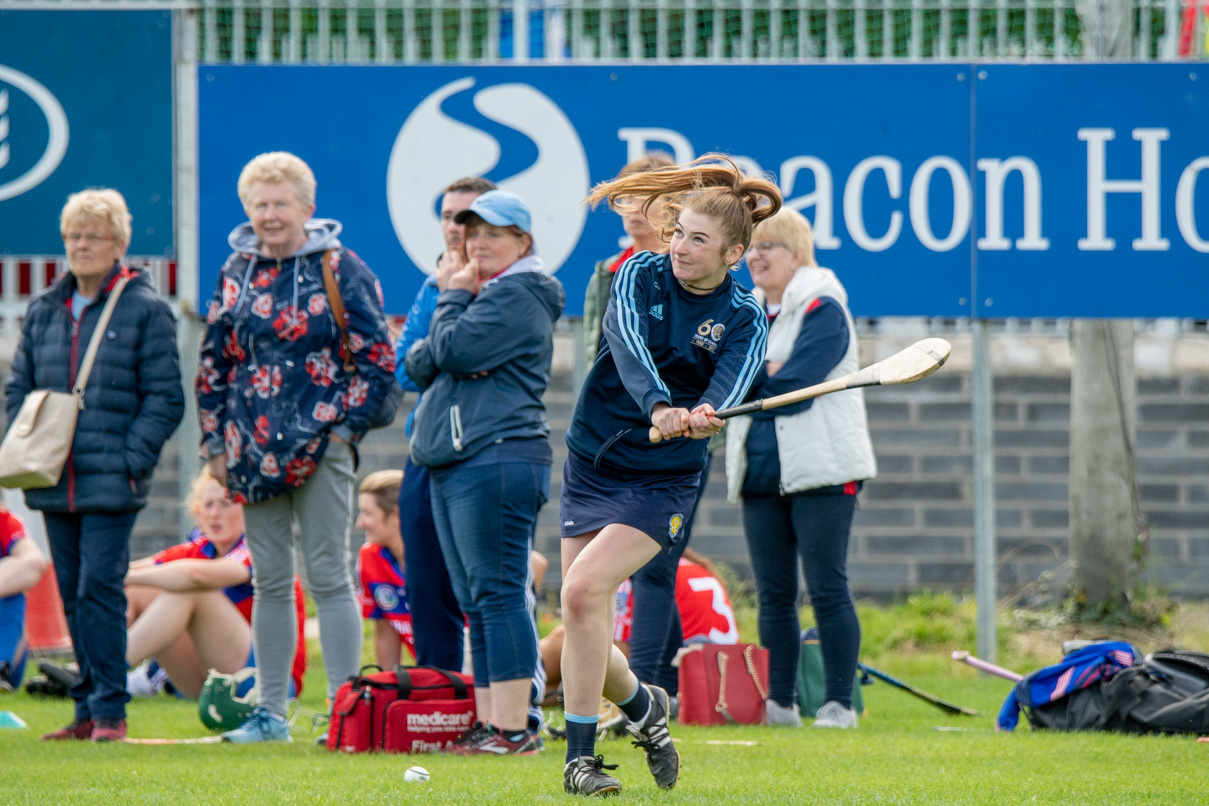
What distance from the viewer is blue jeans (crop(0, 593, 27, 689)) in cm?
709

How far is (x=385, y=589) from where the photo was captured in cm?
644

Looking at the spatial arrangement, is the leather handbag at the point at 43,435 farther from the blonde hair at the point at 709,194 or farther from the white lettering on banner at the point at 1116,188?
the white lettering on banner at the point at 1116,188

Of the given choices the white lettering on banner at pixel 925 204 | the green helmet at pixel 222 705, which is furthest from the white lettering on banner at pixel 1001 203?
the green helmet at pixel 222 705

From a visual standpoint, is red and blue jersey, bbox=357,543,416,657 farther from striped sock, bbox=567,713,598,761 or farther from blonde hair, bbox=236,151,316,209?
striped sock, bbox=567,713,598,761

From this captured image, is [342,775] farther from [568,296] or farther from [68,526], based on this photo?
[568,296]

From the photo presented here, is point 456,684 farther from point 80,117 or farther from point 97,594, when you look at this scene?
point 80,117

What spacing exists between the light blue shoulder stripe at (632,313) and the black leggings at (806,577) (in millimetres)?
1819

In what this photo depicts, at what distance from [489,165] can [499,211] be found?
120 inches

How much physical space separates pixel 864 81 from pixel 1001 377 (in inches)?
99.0

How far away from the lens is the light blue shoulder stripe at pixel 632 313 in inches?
158

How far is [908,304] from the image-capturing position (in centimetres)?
783

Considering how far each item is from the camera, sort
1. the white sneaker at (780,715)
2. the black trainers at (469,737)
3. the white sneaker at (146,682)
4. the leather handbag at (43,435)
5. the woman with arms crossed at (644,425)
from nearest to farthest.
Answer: the woman with arms crossed at (644,425) → the black trainers at (469,737) → the leather handbag at (43,435) → the white sneaker at (780,715) → the white sneaker at (146,682)

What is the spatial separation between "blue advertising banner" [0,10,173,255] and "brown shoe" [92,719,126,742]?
125 inches

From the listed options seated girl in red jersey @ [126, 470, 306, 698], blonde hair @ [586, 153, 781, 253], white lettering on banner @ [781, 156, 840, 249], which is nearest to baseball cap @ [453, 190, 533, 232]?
blonde hair @ [586, 153, 781, 253]
